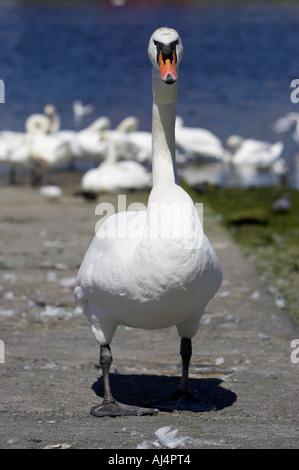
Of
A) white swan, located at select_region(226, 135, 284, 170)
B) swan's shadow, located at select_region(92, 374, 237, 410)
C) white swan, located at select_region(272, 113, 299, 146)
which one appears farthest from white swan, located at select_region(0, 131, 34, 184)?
swan's shadow, located at select_region(92, 374, 237, 410)

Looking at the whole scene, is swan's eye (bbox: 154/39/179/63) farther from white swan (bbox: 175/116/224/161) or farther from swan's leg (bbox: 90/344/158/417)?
white swan (bbox: 175/116/224/161)

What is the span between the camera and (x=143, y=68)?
1145 inches

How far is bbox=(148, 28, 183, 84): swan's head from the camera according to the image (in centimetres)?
426

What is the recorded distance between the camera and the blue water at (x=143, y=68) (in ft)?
70.9

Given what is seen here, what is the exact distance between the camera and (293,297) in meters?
7.07

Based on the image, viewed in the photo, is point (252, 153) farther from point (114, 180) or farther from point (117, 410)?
point (117, 410)

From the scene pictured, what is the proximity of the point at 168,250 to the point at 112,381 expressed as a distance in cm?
140

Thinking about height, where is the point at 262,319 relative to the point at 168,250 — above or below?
below

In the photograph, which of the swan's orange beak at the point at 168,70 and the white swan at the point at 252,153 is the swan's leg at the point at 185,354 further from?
the white swan at the point at 252,153

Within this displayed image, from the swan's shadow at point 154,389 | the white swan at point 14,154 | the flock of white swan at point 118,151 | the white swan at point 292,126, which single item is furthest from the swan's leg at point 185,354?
the white swan at point 14,154

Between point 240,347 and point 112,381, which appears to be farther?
point 240,347

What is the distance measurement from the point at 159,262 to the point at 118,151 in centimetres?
1197
